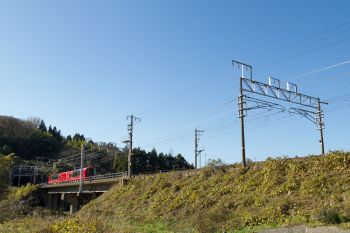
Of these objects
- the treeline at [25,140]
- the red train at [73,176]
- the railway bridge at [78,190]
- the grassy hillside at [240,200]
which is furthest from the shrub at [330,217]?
the treeline at [25,140]

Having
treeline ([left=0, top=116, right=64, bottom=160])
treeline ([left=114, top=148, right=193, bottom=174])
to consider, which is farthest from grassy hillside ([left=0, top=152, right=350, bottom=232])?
treeline ([left=0, top=116, right=64, bottom=160])

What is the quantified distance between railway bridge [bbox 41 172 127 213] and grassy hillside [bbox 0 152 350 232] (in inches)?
527

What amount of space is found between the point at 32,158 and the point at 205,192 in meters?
119

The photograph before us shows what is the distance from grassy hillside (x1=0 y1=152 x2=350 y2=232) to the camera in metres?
19.1

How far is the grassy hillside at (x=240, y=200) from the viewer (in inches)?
753

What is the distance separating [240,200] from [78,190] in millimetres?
43338

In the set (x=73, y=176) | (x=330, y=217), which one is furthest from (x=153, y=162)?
(x=330, y=217)

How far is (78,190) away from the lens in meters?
63.5

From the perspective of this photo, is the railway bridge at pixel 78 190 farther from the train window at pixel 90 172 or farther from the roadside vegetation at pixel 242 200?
the roadside vegetation at pixel 242 200

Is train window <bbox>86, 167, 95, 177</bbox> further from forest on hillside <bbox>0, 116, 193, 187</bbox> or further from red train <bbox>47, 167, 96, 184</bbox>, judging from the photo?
forest on hillside <bbox>0, 116, 193, 187</bbox>

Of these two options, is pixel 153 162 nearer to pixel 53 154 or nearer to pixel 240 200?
pixel 53 154

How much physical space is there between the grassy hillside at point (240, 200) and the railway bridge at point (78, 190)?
527 inches

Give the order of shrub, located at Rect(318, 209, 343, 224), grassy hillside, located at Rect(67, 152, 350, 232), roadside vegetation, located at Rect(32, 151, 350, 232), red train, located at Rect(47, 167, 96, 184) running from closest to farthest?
shrub, located at Rect(318, 209, 343, 224) < roadside vegetation, located at Rect(32, 151, 350, 232) < grassy hillside, located at Rect(67, 152, 350, 232) < red train, located at Rect(47, 167, 96, 184)

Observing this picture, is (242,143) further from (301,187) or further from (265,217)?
(265,217)
